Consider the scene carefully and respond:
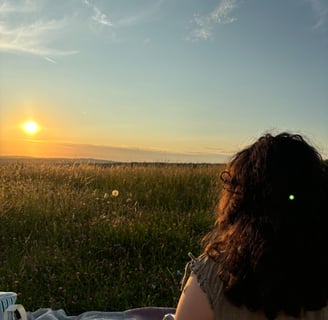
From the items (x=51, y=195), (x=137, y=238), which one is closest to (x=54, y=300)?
(x=137, y=238)

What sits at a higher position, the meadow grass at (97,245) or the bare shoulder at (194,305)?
the bare shoulder at (194,305)

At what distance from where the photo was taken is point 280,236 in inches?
69.6

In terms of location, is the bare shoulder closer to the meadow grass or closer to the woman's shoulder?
the woman's shoulder

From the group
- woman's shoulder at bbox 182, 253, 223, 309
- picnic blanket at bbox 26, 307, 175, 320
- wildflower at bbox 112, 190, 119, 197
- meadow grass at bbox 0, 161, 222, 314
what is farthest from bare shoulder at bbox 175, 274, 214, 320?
wildflower at bbox 112, 190, 119, 197

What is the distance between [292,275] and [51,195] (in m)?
6.20

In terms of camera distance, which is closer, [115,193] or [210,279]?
[210,279]

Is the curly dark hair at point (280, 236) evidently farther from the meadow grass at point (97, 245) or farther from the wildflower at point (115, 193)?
the wildflower at point (115, 193)

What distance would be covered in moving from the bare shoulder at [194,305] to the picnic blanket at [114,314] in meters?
2.12

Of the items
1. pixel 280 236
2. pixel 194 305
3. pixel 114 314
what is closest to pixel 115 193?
A: pixel 114 314

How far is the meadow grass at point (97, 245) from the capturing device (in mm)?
4473

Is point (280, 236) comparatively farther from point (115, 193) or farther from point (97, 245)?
point (115, 193)

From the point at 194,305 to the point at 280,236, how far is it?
38 cm

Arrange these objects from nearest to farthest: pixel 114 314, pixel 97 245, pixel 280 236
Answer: pixel 280 236 < pixel 114 314 < pixel 97 245

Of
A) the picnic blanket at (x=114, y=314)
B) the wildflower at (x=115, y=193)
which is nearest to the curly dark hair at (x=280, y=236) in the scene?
the picnic blanket at (x=114, y=314)
